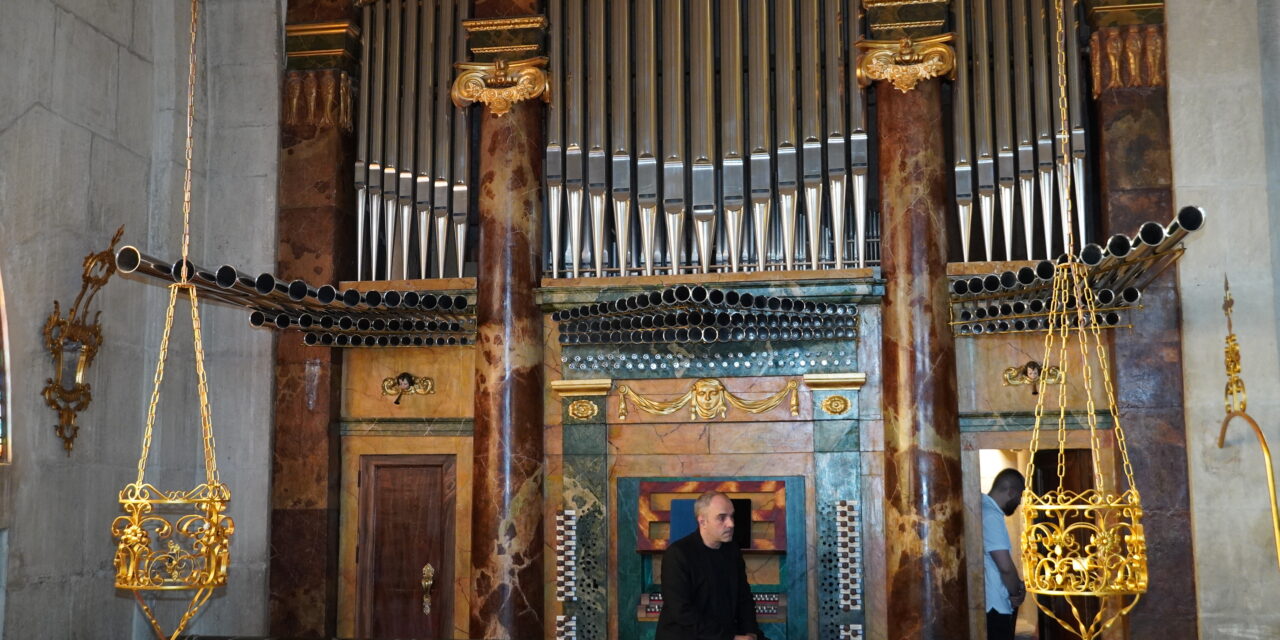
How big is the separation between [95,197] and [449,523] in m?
3.74

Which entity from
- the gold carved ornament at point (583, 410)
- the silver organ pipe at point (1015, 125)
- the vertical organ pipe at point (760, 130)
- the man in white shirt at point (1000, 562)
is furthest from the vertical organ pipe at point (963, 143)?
the gold carved ornament at point (583, 410)

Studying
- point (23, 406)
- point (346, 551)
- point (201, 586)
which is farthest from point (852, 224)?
point (23, 406)

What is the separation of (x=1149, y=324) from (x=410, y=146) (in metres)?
6.14

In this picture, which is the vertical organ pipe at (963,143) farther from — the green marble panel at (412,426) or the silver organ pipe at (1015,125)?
the green marble panel at (412,426)

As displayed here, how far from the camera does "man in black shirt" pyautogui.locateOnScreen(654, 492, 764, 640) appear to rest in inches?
305

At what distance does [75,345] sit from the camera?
9344mm

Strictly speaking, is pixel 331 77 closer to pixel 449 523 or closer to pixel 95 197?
pixel 95 197

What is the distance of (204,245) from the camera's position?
1112 centimetres

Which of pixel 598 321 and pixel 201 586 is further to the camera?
pixel 598 321

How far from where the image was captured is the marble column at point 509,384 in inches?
396

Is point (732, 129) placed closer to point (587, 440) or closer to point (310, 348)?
point (587, 440)

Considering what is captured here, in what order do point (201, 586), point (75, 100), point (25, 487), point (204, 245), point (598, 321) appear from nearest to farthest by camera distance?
1. point (201, 586)
2. point (25, 487)
3. point (75, 100)
4. point (598, 321)
5. point (204, 245)

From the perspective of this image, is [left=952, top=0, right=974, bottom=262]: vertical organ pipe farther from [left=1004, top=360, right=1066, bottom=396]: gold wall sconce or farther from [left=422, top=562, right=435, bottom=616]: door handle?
[left=422, top=562, right=435, bottom=616]: door handle

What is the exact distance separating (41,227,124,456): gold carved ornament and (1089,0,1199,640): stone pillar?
7.62m
